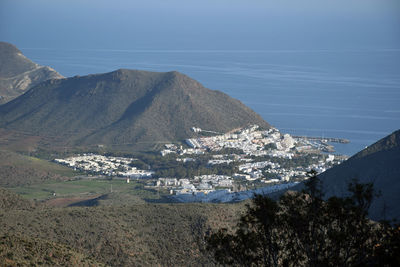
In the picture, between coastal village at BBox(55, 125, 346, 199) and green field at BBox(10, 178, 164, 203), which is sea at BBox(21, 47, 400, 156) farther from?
green field at BBox(10, 178, 164, 203)

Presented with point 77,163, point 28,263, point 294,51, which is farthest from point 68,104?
point 294,51

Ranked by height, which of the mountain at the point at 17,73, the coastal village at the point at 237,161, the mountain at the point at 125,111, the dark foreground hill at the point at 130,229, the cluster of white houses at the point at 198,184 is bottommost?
the dark foreground hill at the point at 130,229

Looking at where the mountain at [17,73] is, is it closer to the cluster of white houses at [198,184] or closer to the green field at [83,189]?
the green field at [83,189]

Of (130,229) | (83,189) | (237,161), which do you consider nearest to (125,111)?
(237,161)

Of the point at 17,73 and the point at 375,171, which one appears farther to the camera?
the point at 17,73

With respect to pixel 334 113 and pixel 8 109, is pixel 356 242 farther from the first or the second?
pixel 334 113

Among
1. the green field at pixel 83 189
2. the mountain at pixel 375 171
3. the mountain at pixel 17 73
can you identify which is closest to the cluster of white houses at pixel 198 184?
the green field at pixel 83 189

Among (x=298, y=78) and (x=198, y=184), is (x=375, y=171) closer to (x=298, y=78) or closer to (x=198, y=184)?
(x=198, y=184)
